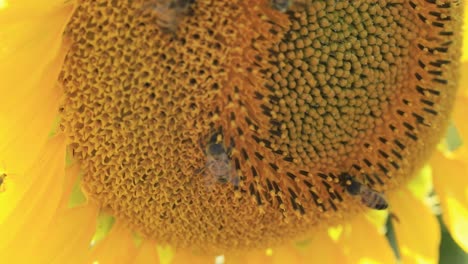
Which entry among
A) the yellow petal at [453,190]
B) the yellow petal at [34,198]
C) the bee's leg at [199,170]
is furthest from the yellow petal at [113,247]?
the yellow petal at [453,190]

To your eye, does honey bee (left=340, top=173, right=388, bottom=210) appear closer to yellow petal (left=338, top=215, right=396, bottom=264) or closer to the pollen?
the pollen

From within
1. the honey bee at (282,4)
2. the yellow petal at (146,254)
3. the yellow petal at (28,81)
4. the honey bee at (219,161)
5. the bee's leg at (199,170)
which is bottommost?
the yellow petal at (146,254)

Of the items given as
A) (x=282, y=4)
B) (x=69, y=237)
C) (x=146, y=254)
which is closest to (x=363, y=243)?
(x=146, y=254)

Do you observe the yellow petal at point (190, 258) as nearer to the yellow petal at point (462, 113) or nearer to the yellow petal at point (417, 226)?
the yellow petal at point (417, 226)

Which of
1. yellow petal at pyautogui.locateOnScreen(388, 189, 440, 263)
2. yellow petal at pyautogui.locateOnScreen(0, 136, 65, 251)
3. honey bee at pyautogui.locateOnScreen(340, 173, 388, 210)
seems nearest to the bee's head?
honey bee at pyautogui.locateOnScreen(340, 173, 388, 210)

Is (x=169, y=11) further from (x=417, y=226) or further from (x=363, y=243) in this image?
(x=417, y=226)

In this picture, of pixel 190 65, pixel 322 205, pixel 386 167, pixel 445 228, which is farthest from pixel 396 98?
pixel 445 228
